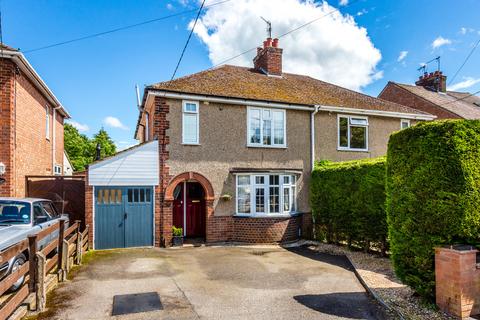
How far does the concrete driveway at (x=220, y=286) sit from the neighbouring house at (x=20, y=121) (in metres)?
3.49

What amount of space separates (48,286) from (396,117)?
1492 cm

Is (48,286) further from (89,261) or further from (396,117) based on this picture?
(396,117)

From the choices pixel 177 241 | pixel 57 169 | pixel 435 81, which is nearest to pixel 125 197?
pixel 177 241

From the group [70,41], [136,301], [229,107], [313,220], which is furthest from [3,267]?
[313,220]

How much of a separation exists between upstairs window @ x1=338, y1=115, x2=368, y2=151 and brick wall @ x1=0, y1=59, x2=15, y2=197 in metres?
11.9

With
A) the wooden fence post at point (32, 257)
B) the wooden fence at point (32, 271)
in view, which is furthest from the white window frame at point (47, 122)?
the wooden fence post at point (32, 257)

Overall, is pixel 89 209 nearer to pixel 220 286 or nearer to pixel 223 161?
pixel 223 161

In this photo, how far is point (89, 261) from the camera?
9.41 meters

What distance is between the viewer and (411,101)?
81.5 feet

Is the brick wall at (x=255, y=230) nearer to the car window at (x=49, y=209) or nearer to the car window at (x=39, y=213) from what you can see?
the car window at (x=49, y=209)

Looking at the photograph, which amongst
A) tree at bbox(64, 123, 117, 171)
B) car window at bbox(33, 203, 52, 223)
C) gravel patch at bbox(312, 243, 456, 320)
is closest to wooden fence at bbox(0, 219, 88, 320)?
car window at bbox(33, 203, 52, 223)

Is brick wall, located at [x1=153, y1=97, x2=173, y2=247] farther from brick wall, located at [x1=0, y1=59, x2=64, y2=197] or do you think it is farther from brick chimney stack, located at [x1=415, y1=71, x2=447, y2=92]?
brick chimney stack, located at [x1=415, y1=71, x2=447, y2=92]

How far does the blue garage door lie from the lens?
11367 mm

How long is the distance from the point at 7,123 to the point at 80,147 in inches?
1350
